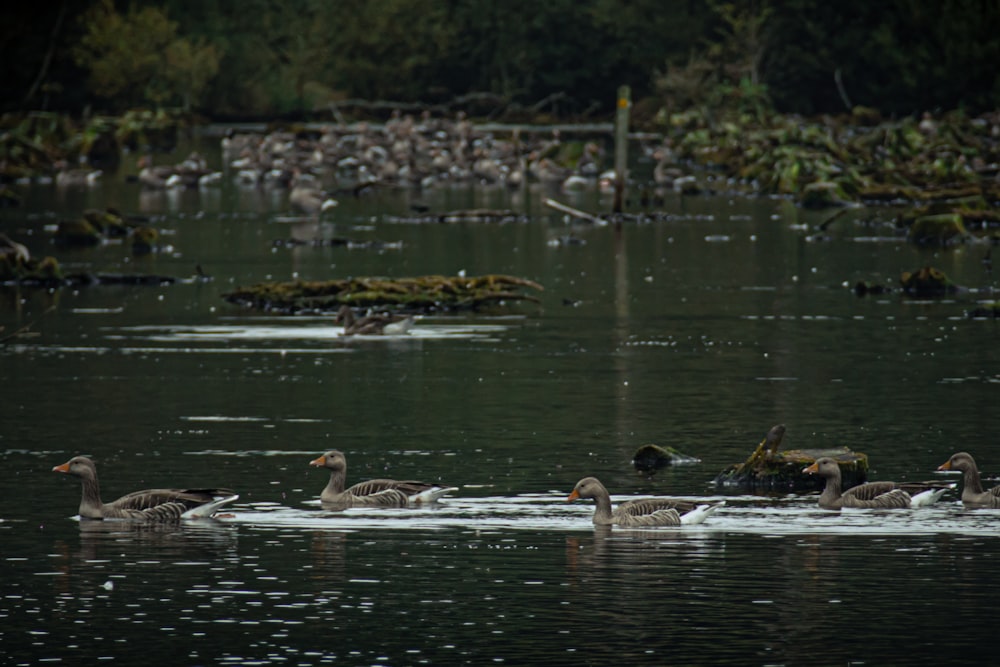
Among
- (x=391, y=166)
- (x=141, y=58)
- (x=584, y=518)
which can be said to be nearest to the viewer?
(x=584, y=518)

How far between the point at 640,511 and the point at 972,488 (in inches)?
129

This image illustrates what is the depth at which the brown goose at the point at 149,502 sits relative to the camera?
2056 cm

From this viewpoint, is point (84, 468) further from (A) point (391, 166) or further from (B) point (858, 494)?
(A) point (391, 166)

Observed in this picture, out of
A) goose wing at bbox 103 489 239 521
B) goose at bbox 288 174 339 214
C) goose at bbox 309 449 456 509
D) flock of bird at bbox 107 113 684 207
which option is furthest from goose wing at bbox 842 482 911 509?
flock of bird at bbox 107 113 684 207

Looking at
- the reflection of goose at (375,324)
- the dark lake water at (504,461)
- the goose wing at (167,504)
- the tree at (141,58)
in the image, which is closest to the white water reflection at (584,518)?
the dark lake water at (504,461)

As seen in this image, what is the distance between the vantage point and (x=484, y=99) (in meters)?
145

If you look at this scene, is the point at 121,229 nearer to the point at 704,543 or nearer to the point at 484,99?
the point at 704,543

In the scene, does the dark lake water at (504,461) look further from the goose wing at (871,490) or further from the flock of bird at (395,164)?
the flock of bird at (395,164)

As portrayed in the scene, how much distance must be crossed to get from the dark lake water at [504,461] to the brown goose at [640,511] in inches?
7.9

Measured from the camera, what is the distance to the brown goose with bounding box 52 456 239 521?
20.6 metres

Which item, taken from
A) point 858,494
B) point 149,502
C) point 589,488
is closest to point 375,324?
point 149,502

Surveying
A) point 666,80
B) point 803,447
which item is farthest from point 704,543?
point 666,80

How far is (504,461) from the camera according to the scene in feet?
79.6

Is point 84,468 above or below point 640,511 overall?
above
